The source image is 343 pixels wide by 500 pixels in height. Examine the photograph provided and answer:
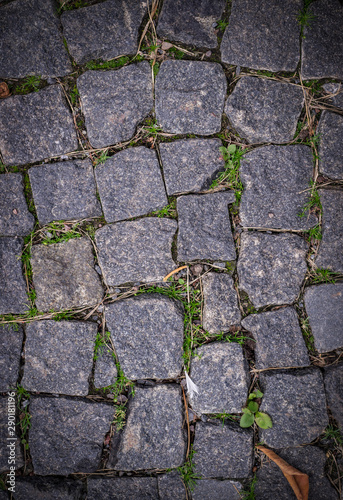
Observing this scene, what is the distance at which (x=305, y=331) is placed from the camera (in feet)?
7.22

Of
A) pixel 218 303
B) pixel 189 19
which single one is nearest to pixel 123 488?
pixel 218 303

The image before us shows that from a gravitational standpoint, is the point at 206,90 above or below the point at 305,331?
above

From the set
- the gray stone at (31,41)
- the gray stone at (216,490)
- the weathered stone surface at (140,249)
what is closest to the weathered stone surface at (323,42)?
the weathered stone surface at (140,249)

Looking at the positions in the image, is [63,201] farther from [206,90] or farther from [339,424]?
[339,424]

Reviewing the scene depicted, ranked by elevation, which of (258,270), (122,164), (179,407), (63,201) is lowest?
(179,407)

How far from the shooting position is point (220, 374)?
2156 mm

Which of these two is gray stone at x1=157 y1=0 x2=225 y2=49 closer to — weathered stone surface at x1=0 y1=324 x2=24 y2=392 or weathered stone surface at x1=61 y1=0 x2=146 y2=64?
weathered stone surface at x1=61 y1=0 x2=146 y2=64

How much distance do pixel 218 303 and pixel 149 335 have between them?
0.52m

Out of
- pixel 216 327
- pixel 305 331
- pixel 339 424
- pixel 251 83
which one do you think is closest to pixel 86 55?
pixel 251 83

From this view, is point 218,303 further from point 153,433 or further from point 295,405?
point 153,433

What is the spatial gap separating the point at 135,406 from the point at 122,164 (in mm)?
1673

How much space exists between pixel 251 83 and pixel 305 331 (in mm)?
1754

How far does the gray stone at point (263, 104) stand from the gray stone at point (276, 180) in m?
0.18

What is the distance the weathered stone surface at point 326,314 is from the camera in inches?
85.1
